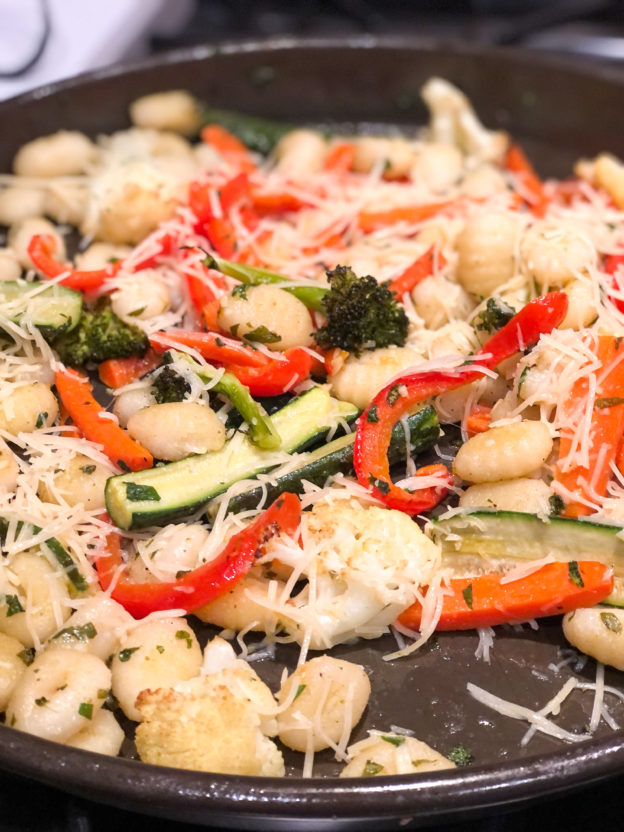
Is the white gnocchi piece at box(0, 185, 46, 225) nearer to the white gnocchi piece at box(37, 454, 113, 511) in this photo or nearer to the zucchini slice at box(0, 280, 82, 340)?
the zucchini slice at box(0, 280, 82, 340)

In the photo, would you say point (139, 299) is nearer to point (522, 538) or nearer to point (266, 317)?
point (266, 317)

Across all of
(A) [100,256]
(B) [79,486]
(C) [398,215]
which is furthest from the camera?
(C) [398,215]

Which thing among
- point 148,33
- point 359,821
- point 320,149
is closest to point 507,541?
point 359,821

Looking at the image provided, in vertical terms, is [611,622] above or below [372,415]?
below

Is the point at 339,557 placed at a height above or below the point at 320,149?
→ below

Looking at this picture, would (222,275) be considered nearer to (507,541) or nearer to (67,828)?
(507,541)

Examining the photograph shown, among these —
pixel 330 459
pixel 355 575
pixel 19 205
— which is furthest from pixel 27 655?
pixel 19 205

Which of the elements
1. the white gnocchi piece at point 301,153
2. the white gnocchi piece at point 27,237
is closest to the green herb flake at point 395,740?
the white gnocchi piece at point 27,237

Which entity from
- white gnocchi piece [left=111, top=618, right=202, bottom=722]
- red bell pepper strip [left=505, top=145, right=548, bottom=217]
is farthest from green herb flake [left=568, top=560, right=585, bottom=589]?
red bell pepper strip [left=505, top=145, right=548, bottom=217]
